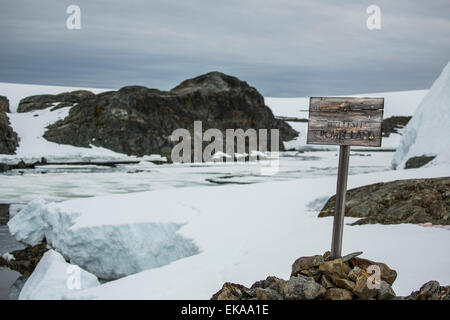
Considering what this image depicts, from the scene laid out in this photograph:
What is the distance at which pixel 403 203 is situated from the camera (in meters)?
8.29

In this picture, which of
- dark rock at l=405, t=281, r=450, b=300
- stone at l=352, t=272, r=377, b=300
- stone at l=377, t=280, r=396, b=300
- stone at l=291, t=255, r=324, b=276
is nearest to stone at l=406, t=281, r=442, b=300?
dark rock at l=405, t=281, r=450, b=300

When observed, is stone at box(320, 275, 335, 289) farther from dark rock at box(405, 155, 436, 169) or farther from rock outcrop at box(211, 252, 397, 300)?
dark rock at box(405, 155, 436, 169)

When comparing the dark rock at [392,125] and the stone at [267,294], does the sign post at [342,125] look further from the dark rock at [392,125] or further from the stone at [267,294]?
the dark rock at [392,125]

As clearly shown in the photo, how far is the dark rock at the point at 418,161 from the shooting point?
15823 mm

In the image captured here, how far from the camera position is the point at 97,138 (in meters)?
45.1

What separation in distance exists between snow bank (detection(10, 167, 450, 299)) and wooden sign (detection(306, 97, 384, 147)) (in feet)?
5.39

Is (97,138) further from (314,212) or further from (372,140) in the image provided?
(372,140)

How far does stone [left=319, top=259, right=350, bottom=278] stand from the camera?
4.59 meters

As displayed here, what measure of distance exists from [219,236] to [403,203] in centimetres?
324

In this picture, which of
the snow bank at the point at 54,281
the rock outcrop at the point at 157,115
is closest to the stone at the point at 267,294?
the snow bank at the point at 54,281

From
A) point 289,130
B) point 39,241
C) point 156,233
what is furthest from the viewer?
point 289,130

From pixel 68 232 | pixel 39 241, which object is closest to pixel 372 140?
pixel 68 232

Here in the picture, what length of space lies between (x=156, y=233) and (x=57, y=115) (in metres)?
42.4

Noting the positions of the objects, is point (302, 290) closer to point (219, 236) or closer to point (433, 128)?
point (219, 236)
